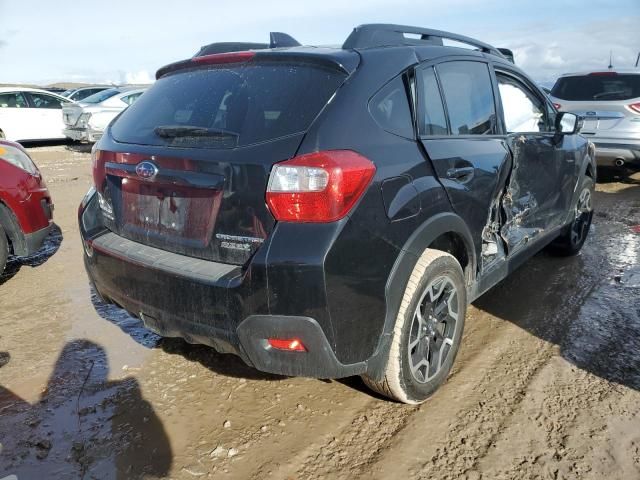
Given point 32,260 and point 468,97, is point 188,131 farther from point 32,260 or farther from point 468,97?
point 32,260

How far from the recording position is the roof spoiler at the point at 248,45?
9.29ft

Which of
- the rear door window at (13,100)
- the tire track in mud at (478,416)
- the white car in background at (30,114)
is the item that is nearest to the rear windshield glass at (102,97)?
the white car in background at (30,114)

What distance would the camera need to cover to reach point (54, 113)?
14.7 m

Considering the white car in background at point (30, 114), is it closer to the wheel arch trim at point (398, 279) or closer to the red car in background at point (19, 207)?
the red car in background at point (19, 207)

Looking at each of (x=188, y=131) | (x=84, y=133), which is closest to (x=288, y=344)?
(x=188, y=131)

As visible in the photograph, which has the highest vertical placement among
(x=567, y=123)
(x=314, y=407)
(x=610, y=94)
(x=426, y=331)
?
(x=567, y=123)

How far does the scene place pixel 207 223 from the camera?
221 cm

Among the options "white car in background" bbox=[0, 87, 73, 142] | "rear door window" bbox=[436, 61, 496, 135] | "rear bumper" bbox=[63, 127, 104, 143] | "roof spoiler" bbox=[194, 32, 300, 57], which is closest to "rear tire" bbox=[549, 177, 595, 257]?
"rear door window" bbox=[436, 61, 496, 135]

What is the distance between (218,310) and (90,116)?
1275 centimetres

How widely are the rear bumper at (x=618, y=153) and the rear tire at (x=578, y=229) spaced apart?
3.20 m

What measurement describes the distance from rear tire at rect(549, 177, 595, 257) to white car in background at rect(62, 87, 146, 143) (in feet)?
36.6

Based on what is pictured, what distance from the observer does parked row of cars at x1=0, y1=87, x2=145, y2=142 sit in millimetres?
13273

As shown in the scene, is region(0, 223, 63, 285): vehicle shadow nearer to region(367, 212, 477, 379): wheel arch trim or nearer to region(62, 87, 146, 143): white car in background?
region(367, 212, 477, 379): wheel arch trim

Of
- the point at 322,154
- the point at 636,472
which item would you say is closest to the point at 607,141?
the point at 636,472
